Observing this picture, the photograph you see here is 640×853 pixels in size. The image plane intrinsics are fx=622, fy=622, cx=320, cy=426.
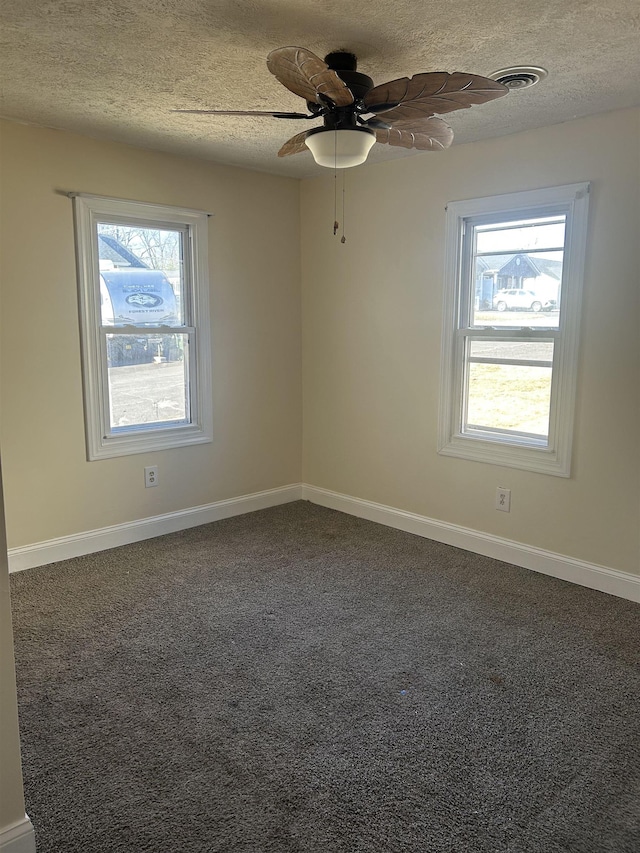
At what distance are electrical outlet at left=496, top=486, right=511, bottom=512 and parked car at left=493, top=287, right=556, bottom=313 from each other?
42.4 inches

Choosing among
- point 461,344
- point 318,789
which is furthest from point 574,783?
point 461,344

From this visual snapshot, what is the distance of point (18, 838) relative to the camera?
1.63 metres

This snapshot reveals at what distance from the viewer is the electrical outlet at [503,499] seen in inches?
148

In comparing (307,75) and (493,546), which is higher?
(307,75)

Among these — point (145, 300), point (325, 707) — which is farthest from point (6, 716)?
point (145, 300)

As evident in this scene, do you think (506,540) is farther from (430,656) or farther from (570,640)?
(430,656)

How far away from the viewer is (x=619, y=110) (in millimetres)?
3064

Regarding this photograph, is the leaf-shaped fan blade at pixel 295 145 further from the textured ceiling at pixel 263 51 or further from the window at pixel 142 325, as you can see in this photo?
the window at pixel 142 325

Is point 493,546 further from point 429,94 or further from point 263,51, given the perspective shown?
point 263,51

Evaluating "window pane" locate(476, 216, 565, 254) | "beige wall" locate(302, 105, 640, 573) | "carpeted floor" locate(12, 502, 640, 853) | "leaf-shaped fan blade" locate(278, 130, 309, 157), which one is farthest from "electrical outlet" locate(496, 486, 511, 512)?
"leaf-shaped fan blade" locate(278, 130, 309, 157)

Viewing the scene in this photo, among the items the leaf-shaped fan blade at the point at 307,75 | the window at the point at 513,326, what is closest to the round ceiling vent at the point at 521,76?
the window at the point at 513,326

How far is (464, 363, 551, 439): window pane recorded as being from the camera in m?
3.60

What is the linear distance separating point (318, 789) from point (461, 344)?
270 cm

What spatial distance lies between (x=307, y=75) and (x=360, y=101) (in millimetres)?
317
